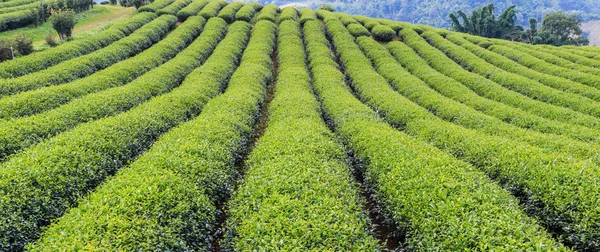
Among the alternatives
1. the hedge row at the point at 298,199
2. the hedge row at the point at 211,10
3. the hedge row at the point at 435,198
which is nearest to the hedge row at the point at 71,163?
the hedge row at the point at 298,199

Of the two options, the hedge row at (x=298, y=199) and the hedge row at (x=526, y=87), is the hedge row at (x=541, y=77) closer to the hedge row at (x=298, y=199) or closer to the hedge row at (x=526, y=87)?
the hedge row at (x=526, y=87)

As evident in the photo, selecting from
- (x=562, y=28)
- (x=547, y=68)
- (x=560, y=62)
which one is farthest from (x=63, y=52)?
(x=562, y=28)

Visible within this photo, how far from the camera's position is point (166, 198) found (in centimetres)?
877

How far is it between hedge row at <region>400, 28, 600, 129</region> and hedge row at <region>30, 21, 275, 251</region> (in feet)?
55.3

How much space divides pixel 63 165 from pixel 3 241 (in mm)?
2953

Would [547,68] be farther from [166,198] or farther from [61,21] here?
[61,21]

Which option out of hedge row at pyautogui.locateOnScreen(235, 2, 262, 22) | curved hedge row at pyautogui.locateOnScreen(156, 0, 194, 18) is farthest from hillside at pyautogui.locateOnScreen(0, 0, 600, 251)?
hedge row at pyautogui.locateOnScreen(235, 2, 262, 22)

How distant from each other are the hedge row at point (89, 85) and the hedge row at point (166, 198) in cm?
752

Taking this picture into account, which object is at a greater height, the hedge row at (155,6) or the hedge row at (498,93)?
the hedge row at (155,6)

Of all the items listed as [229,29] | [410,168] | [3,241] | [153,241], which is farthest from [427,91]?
[229,29]

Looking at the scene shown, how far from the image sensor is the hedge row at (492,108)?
1596 cm

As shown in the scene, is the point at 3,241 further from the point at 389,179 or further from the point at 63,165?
the point at 389,179

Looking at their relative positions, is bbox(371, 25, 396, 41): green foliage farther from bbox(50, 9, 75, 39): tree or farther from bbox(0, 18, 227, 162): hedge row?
bbox(50, 9, 75, 39): tree

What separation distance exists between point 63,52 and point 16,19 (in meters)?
16.8
